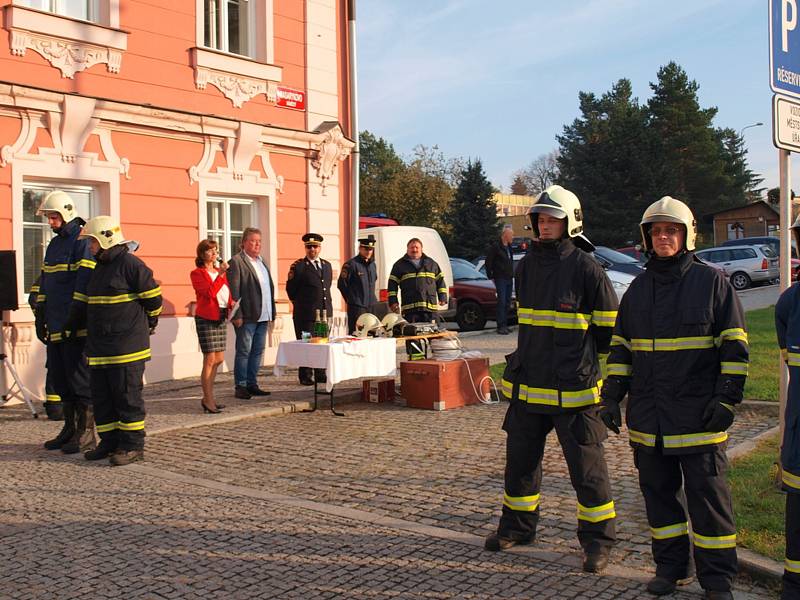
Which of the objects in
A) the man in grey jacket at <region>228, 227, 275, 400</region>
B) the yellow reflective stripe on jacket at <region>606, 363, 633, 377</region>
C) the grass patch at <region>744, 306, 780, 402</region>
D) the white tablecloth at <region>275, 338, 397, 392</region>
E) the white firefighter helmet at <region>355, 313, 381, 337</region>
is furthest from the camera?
the man in grey jacket at <region>228, 227, 275, 400</region>

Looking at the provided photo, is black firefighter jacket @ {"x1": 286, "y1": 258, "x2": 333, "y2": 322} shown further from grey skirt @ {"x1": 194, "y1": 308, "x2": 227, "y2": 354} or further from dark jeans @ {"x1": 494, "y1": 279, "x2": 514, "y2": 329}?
dark jeans @ {"x1": 494, "y1": 279, "x2": 514, "y2": 329}

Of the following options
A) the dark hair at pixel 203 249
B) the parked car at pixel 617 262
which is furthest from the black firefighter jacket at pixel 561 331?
the parked car at pixel 617 262

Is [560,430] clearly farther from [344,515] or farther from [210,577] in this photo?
[210,577]

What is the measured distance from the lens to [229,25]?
13891mm

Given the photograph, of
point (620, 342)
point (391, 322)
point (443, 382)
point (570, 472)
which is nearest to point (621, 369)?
point (620, 342)

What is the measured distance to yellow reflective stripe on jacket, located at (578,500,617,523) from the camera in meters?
4.67

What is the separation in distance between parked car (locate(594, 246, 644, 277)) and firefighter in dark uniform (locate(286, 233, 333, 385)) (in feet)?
36.5

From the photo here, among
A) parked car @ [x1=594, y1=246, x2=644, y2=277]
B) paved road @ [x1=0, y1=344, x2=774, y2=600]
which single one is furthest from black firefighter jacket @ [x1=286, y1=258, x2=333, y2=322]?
parked car @ [x1=594, y1=246, x2=644, y2=277]

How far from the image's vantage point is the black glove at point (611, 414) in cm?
444

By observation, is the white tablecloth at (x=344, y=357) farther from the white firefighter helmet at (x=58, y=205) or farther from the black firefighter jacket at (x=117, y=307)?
the white firefighter helmet at (x=58, y=205)

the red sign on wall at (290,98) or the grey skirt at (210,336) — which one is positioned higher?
the red sign on wall at (290,98)

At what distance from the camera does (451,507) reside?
5.84 m

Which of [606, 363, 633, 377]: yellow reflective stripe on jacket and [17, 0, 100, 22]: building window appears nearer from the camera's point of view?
[606, 363, 633, 377]: yellow reflective stripe on jacket

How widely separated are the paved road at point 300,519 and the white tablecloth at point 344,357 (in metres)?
0.66
